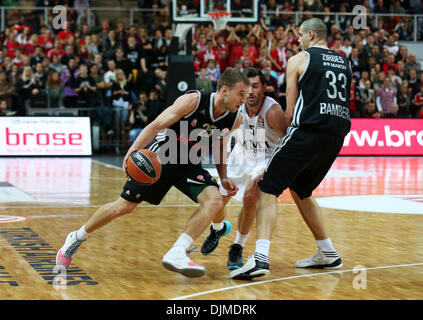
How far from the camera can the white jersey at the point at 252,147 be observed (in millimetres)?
6906

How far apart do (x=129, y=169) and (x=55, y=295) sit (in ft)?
4.09

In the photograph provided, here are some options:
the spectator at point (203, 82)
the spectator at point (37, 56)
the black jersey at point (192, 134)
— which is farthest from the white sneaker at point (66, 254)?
the spectator at point (37, 56)

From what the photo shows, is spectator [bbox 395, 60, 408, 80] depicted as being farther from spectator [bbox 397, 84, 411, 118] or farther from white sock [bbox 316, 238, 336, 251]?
white sock [bbox 316, 238, 336, 251]

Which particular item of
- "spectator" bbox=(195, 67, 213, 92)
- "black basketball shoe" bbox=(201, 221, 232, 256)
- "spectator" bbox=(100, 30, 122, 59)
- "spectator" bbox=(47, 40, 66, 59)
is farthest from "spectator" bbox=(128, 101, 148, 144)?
"black basketball shoe" bbox=(201, 221, 232, 256)

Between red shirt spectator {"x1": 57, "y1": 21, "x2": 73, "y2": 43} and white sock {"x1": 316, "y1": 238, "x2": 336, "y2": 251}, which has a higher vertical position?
red shirt spectator {"x1": 57, "y1": 21, "x2": 73, "y2": 43}

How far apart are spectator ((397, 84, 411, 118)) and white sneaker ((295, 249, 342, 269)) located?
16336 mm

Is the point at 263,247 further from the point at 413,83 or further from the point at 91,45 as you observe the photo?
the point at 413,83

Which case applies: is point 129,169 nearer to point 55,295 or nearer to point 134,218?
point 55,295

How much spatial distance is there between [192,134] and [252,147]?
3.13 ft

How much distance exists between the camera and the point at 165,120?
20.0 ft

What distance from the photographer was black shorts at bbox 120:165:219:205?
633 cm

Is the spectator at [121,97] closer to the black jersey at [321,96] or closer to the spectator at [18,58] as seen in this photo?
the spectator at [18,58]

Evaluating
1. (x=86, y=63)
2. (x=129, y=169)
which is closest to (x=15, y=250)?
(x=129, y=169)

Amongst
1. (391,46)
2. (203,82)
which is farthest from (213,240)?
(391,46)
